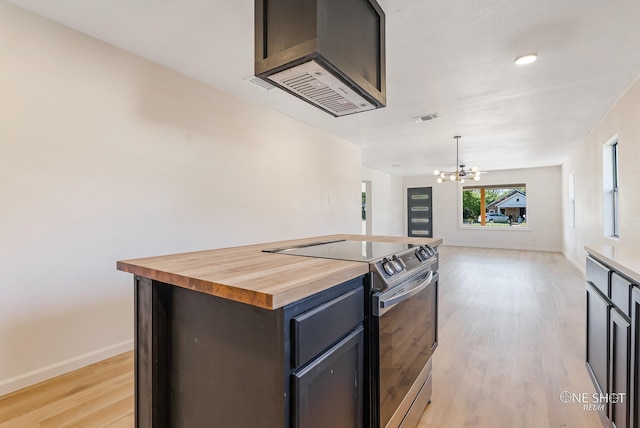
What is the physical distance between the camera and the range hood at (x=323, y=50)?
4.42 ft

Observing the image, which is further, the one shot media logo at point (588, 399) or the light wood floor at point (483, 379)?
the light wood floor at point (483, 379)

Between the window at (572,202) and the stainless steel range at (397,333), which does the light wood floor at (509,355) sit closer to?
the stainless steel range at (397,333)

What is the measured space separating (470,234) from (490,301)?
6.06 metres

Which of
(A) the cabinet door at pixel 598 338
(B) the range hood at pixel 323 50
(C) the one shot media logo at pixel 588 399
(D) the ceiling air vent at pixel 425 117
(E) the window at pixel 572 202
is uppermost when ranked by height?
(D) the ceiling air vent at pixel 425 117

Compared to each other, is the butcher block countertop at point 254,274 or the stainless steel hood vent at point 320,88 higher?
the stainless steel hood vent at point 320,88

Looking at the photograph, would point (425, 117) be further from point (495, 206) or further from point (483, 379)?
point (495, 206)

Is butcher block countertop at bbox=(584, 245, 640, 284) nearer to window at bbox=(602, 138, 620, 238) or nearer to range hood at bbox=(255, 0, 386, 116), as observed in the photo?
range hood at bbox=(255, 0, 386, 116)

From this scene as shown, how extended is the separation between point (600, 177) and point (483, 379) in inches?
148

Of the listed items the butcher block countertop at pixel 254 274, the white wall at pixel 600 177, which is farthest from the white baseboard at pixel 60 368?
the white wall at pixel 600 177

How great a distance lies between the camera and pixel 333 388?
3.36 feet

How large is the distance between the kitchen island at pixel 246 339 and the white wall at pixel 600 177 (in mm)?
3389

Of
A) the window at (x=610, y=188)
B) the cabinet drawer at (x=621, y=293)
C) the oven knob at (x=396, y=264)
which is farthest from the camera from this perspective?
the window at (x=610, y=188)

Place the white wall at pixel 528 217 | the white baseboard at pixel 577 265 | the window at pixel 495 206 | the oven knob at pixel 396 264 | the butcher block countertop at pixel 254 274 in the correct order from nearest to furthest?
the butcher block countertop at pixel 254 274
the oven knob at pixel 396 264
the white baseboard at pixel 577 265
the white wall at pixel 528 217
the window at pixel 495 206

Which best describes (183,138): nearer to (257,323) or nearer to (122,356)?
→ (122,356)
